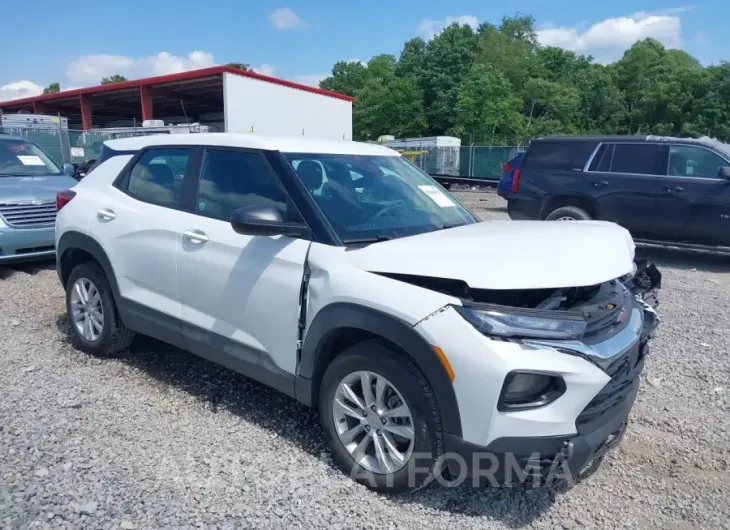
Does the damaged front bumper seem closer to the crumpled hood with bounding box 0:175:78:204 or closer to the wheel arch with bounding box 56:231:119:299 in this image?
the wheel arch with bounding box 56:231:119:299

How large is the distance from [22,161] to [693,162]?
981 cm

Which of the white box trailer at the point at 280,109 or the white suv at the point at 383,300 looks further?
the white box trailer at the point at 280,109

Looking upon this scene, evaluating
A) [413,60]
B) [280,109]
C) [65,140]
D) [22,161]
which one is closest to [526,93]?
[413,60]

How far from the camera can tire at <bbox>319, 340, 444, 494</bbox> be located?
2.65 m

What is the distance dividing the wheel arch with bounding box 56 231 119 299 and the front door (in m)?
0.91

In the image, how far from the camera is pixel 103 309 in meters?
4.49

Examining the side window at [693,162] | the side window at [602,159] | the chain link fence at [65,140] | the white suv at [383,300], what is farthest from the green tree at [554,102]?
the white suv at [383,300]

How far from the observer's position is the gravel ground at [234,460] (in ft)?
9.14

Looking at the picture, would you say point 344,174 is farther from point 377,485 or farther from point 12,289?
point 12,289

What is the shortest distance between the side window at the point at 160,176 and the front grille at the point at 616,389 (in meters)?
2.85

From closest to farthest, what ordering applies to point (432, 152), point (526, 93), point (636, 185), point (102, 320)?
point (102, 320)
point (636, 185)
point (432, 152)
point (526, 93)

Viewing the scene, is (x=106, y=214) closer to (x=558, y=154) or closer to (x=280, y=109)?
(x=558, y=154)

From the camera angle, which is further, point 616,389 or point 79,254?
point 79,254

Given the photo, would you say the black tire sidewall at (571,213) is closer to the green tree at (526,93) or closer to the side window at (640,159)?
the side window at (640,159)
